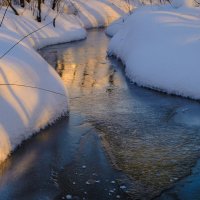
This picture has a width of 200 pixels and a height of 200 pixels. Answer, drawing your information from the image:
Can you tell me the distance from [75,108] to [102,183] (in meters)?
2.79

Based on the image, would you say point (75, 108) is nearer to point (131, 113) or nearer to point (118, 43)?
point (131, 113)

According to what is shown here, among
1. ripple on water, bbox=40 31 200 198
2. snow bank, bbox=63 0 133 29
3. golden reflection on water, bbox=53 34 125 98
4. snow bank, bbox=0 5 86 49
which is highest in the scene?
ripple on water, bbox=40 31 200 198

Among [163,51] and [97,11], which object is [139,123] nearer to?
[163,51]

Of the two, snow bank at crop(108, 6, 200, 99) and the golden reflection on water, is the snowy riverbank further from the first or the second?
snow bank at crop(108, 6, 200, 99)

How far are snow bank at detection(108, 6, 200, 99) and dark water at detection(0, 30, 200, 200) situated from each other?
0.38 meters

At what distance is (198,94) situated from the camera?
8391mm

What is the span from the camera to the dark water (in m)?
A: 5.04

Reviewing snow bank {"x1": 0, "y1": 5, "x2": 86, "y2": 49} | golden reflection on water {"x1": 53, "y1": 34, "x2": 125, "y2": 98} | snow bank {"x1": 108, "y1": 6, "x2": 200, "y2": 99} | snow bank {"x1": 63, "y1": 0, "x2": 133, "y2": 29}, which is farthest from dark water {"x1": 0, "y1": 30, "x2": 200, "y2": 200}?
snow bank {"x1": 63, "y1": 0, "x2": 133, "y2": 29}

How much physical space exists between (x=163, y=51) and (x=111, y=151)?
4537 millimetres

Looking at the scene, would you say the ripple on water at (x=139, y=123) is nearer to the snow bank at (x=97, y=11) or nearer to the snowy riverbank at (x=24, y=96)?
the snowy riverbank at (x=24, y=96)

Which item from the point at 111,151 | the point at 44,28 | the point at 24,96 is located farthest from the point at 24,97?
the point at 44,28

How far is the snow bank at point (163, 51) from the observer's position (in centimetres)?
891

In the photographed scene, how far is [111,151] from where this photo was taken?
6.04 m

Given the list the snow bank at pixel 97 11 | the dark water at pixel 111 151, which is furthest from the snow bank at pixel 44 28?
the dark water at pixel 111 151
